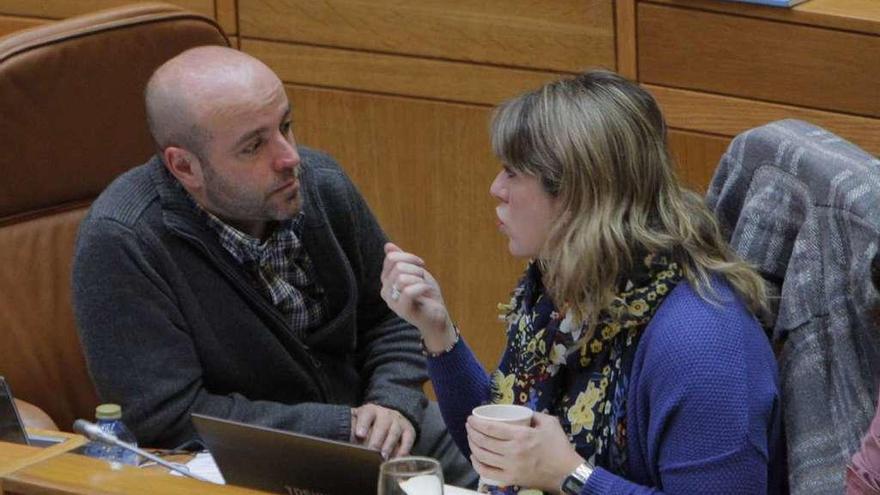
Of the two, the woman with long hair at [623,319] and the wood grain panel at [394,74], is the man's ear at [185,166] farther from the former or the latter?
the wood grain panel at [394,74]

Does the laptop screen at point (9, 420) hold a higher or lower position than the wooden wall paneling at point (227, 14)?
lower

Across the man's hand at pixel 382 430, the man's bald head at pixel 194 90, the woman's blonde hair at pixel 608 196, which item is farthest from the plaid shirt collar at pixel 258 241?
the woman's blonde hair at pixel 608 196

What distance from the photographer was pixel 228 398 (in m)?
2.49

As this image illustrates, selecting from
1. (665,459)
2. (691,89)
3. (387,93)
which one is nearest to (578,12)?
(691,89)

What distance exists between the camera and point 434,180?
368 centimetres

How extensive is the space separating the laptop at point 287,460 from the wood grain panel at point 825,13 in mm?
1586

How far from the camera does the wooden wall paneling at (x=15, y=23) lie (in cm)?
407

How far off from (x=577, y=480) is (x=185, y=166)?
95 centimetres

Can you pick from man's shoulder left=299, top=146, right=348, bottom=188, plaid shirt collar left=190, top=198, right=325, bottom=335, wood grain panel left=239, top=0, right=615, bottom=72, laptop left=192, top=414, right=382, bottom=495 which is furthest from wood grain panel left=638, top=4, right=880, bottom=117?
laptop left=192, top=414, right=382, bottom=495

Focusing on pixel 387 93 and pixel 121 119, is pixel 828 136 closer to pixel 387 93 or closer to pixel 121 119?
pixel 121 119

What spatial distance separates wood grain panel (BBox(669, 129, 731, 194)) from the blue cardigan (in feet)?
4.24

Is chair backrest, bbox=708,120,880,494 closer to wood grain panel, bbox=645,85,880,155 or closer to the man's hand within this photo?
the man's hand

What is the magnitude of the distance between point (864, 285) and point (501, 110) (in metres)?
0.57

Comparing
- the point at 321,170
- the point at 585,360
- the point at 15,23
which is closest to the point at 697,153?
the point at 321,170
